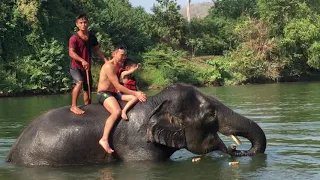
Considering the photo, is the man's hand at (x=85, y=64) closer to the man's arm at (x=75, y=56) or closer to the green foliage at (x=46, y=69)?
the man's arm at (x=75, y=56)

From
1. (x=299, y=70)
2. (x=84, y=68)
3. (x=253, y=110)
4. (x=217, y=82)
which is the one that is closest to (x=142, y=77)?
(x=217, y=82)

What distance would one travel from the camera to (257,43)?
53.2 m

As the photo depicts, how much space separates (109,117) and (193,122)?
123cm

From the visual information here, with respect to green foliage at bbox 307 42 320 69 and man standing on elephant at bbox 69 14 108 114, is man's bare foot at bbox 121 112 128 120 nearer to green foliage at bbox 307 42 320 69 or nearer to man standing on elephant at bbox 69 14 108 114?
man standing on elephant at bbox 69 14 108 114

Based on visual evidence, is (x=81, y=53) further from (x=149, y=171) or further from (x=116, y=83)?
(x=149, y=171)

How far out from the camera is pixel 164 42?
58.7 metres

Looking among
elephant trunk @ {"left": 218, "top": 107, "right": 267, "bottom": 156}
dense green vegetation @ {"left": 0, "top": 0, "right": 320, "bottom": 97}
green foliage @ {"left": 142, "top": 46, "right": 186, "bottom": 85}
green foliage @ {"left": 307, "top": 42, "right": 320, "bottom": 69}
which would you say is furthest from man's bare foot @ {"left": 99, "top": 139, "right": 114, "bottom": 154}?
green foliage @ {"left": 307, "top": 42, "right": 320, "bottom": 69}

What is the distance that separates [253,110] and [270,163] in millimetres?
9749

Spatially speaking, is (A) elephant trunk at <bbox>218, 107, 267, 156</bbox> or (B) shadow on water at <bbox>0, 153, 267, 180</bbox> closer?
(B) shadow on water at <bbox>0, 153, 267, 180</bbox>

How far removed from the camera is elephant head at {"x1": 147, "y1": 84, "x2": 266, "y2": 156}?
831 centimetres

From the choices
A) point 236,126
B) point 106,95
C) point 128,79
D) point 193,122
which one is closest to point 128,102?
point 106,95

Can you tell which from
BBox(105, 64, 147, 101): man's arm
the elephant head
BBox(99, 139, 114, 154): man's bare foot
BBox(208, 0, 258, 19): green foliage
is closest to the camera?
BBox(99, 139, 114, 154): man's bare foot

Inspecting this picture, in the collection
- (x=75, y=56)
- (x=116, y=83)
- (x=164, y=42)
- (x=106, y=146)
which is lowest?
(x=106, y=146)

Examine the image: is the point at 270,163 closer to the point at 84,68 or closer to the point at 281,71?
the point at 84,68
